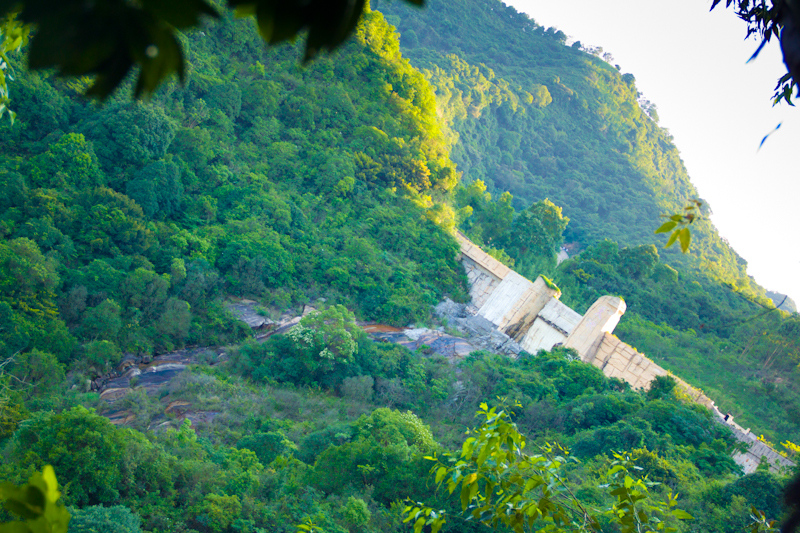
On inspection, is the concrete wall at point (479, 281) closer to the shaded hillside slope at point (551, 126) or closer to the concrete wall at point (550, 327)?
the concrete wall at point (550, 327)

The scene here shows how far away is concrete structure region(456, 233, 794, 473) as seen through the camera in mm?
18719

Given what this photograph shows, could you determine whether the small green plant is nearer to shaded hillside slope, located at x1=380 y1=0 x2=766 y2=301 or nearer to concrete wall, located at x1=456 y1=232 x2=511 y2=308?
concrete wall, located at x1=456 y1=232 x2=511 y2=308

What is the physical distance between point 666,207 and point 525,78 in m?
19.3

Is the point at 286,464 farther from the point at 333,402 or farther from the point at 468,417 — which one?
the point at 468,417

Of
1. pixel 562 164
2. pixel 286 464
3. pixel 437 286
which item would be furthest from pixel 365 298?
pixel 562 164

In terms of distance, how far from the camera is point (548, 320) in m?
20.3

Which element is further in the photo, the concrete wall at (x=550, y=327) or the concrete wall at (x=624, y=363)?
the concrete wall at (x=550, y=327)

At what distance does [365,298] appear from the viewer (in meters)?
18.1

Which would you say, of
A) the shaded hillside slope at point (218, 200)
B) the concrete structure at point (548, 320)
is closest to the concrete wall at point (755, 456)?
the concrete structure at point (548, 320)

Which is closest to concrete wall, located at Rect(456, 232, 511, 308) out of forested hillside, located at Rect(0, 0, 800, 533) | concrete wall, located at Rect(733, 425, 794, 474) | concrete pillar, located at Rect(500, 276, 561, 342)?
forested hillside, located at Rect(0, 0, 800, 533)

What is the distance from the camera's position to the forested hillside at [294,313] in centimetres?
740

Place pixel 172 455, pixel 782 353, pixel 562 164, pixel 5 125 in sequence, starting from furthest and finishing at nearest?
pixel 562 164, pixel 782 353, pixel 5 125, pixel 172 455

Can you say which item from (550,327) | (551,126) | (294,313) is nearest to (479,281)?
(550,327)

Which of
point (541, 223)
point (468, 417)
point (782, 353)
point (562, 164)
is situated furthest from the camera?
point (562, 164)
